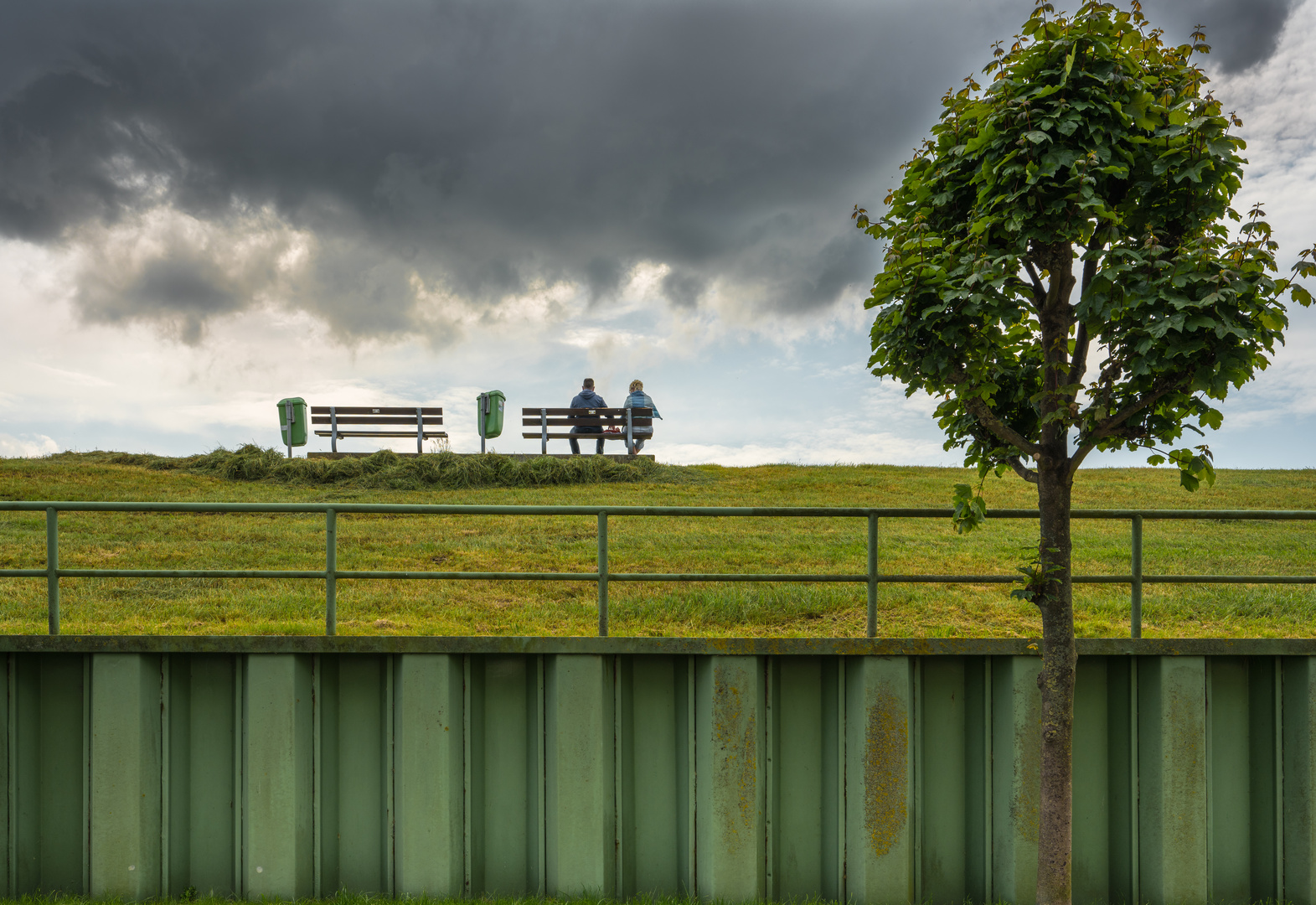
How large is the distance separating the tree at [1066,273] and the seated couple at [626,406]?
13572mm

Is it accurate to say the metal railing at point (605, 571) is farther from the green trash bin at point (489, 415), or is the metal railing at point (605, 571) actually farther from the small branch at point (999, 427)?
the green trash bin at point (489, 415)

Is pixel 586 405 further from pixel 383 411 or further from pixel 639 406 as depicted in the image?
pixel 383 411

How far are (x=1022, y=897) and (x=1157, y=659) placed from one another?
6.89ft

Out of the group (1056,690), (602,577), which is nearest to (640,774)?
(602,577)

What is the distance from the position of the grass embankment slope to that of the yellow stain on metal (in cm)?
84

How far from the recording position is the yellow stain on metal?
18.0ft

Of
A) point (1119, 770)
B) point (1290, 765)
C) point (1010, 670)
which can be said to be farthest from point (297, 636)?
point (1290, 765)

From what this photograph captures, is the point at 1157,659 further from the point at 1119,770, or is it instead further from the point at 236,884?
the point at 236,884

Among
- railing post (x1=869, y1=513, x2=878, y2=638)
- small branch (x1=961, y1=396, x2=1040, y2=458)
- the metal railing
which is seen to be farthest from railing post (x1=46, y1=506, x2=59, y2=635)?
small branch (x1=961, y1=396, x2=1040, y2=458)

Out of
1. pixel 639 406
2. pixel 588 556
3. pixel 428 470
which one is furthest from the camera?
pixel 639 406

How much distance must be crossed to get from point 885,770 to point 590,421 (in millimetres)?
13648

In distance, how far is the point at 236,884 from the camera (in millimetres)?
5688

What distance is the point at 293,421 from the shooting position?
1895cm

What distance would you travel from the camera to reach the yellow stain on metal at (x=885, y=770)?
18.0 feet
